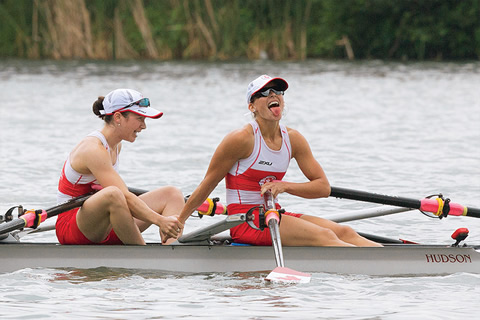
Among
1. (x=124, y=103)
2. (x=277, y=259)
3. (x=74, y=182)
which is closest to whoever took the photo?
(x=277, y=259)

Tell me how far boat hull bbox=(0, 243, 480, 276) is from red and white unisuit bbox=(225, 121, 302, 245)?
0.14m

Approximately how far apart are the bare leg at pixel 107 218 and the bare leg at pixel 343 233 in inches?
53.6

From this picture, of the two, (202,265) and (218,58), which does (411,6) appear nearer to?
(218,58)

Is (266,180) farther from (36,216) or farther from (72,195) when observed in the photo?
(36,216)

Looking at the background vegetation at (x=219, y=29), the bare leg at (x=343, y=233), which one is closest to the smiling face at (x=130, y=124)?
the bare leg at (x=343, y=233)

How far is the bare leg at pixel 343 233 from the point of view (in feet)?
25.2

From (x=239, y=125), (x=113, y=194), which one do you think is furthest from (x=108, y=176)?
(x=239, y=125)

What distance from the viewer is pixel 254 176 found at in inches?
295

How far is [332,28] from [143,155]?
30509mm

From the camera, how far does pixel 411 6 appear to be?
4478 centimetres

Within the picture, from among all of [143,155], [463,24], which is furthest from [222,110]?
[463,24]

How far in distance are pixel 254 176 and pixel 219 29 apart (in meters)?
31.4

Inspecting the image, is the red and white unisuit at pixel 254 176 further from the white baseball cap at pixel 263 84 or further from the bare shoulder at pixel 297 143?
the white baseball cap at pixel 263 84

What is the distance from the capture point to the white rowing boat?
24.7ft
